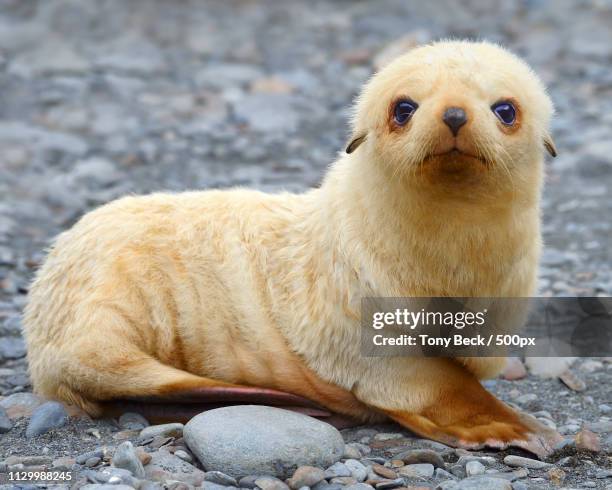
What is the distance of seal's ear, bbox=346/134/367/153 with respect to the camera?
4.45m

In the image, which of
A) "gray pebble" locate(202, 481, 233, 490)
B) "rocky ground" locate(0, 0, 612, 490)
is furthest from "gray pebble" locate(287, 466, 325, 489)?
"gray pebble" locate(202, 481, 233, 490)

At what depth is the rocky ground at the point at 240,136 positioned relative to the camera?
4.17 metres

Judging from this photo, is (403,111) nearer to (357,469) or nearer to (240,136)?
(357,469)

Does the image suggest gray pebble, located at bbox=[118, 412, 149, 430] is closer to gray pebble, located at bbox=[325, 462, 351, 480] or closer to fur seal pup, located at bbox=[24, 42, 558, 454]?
fur seal pup, located at bbox=[24, 42, 558, 454]

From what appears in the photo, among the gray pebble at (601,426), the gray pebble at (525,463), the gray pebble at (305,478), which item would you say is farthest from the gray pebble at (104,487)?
the gray pebble at (601,426)

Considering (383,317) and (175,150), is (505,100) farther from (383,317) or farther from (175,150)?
(175,150)

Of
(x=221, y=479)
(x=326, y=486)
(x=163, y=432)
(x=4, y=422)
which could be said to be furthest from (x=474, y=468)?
(x=4, y=422)

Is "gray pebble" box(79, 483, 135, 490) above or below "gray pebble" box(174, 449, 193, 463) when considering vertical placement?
below

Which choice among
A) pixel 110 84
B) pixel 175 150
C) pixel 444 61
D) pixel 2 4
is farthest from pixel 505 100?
pixel 2 4

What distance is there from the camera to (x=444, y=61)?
420 centimetres

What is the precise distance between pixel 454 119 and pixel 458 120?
15mm

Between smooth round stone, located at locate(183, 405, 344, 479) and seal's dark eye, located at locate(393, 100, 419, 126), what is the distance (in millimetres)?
1243

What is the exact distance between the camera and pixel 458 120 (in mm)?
3891
